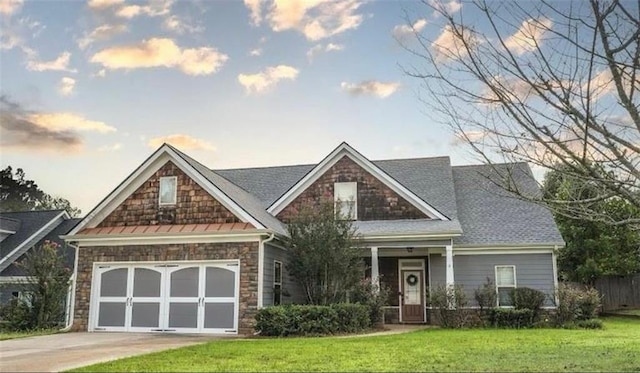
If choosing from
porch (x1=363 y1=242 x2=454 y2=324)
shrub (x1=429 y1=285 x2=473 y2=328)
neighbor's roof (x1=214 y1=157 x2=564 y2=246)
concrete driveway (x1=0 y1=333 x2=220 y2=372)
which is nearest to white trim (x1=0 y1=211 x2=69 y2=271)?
neighbor's roof (x1=214 y1=157 x2=564 y2=246)

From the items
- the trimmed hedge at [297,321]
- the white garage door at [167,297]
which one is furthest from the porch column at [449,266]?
the white garage door at [167,297]

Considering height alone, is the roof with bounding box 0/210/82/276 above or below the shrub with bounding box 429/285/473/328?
above

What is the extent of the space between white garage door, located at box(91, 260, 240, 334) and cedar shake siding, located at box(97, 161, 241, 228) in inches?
50.7

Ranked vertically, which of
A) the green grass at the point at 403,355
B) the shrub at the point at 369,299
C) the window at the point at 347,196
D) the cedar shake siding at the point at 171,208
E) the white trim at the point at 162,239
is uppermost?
the window at the point at 347,196

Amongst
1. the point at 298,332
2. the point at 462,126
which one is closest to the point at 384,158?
the point at 298,332

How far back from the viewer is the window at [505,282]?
18.8 meters

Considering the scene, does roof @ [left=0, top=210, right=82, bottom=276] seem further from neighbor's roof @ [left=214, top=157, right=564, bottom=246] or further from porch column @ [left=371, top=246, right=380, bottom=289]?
porch column @ [left=371, top=246, right=380, bottom=289]

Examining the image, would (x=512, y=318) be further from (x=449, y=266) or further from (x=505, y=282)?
(x=449, y=266)

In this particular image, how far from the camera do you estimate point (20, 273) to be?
2320 centimetres

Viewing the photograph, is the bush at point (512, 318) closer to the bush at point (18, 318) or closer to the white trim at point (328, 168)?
the white trim at point (328, 168)

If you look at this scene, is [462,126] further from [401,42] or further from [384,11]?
[384,11]

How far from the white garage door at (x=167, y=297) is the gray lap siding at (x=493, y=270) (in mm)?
7216

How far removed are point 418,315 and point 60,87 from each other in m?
13.5

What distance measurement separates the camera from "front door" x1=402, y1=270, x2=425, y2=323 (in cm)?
1991
